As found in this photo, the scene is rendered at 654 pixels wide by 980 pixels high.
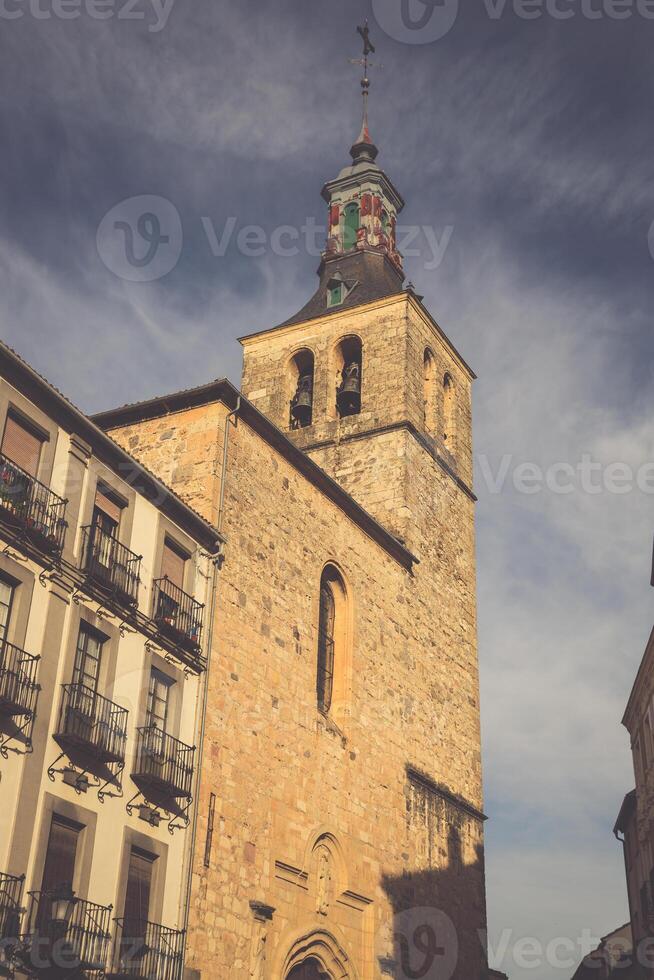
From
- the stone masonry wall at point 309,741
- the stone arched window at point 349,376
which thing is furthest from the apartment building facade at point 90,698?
the stone arched window at point 349,376

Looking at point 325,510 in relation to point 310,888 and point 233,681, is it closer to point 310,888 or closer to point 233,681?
point 233,681

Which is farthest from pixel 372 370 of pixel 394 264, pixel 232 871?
pixel 232 871

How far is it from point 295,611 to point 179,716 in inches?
152

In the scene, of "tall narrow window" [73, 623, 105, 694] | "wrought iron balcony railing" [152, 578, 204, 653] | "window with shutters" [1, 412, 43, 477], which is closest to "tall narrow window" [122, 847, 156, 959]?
"tall narrow window" [73, 623, 105, 694]

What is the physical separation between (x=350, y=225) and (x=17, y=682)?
908 inches

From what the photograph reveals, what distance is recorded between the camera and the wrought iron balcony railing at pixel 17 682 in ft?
39.0

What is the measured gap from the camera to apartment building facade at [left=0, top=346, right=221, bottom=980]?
39.2ft

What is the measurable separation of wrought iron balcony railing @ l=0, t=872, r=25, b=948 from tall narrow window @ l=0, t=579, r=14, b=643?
8.39 feet

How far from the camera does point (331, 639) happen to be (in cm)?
1989

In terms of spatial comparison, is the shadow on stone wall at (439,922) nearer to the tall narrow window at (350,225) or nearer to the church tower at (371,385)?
the church tower at (371,385)

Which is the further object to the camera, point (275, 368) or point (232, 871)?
point (275, 368)

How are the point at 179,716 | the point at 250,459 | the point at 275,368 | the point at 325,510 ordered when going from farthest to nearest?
the point at 275,368
the point at 325,510
the point at 250,459
the point at 179,716

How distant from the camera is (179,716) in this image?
1478 cm

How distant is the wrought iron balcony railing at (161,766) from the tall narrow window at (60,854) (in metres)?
1.21
